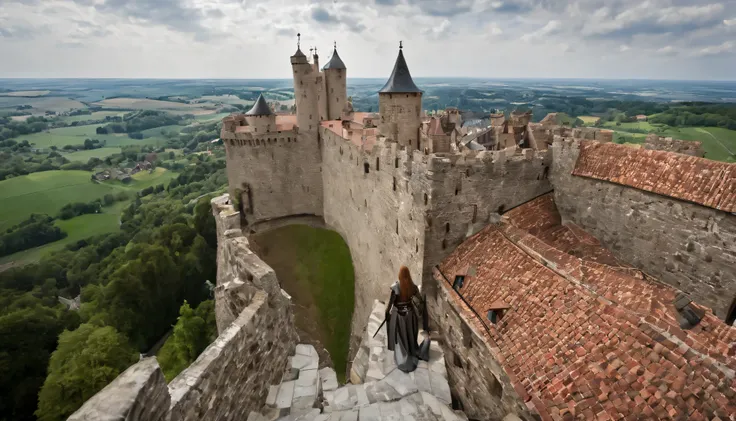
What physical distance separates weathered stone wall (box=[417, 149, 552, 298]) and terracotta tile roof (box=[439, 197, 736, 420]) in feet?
10.3

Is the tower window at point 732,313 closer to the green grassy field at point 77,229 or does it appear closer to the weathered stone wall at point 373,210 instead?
the weathered stone wall at point 373,210

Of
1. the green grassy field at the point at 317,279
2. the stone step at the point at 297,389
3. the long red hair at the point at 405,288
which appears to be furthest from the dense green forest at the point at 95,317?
the long red hair at the point at 405,288

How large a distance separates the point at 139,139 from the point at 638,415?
231639 millimetres

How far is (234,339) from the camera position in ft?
29.9

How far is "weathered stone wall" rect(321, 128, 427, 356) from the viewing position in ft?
59.4

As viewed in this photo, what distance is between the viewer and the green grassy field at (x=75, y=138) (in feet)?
531

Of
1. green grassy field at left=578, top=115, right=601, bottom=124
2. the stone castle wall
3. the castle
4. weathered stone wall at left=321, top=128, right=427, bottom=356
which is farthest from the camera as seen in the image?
green grassy field at left=578, top=115, right=601, bottom=124

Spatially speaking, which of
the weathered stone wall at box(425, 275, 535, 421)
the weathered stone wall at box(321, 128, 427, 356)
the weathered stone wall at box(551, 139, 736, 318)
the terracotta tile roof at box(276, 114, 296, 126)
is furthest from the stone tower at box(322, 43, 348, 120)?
the weathered stone wall at box(425, 275, 535, 421)

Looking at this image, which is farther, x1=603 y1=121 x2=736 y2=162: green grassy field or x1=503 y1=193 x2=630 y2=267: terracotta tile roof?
x1=603 y1=121 x2=736 y2=162: green grassy field

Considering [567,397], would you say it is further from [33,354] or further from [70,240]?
[70,240]

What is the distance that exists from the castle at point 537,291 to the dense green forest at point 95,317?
17.0m

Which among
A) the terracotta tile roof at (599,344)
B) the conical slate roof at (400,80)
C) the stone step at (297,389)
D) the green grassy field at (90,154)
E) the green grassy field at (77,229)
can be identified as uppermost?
the conical slate roof at (400,80)

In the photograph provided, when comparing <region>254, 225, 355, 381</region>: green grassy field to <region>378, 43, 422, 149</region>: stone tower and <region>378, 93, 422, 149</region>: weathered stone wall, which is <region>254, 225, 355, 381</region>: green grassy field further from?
<region>378, 43, 422, 149</region>: stone tower

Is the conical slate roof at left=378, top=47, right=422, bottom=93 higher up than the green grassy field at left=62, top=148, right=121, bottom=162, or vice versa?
the conical slate roof at left=378, top=47, right=422, bottom=93
